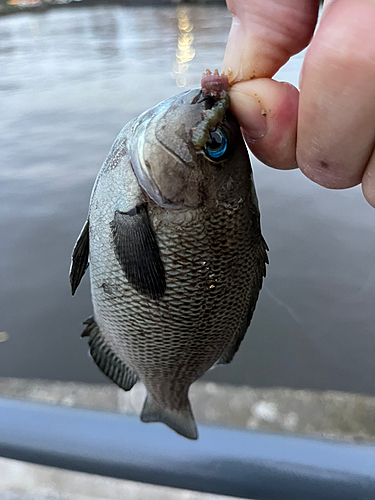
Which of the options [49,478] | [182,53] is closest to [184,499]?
[49,478]

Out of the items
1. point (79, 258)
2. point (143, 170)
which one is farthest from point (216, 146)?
point (79, 258)

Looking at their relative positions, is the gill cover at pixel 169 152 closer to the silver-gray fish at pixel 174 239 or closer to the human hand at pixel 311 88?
the silver-gray fish at pixel 174 239

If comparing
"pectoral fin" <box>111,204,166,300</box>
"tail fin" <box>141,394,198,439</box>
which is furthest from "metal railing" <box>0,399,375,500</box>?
"tail fin" <box>141,394,198,439</box>

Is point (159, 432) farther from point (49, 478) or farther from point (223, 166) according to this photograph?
point (49, 478)

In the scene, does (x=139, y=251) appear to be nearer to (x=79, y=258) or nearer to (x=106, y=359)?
(x=79, y=258)

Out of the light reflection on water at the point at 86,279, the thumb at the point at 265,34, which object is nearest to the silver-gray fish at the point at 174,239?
the thumb at the point at 265,34
